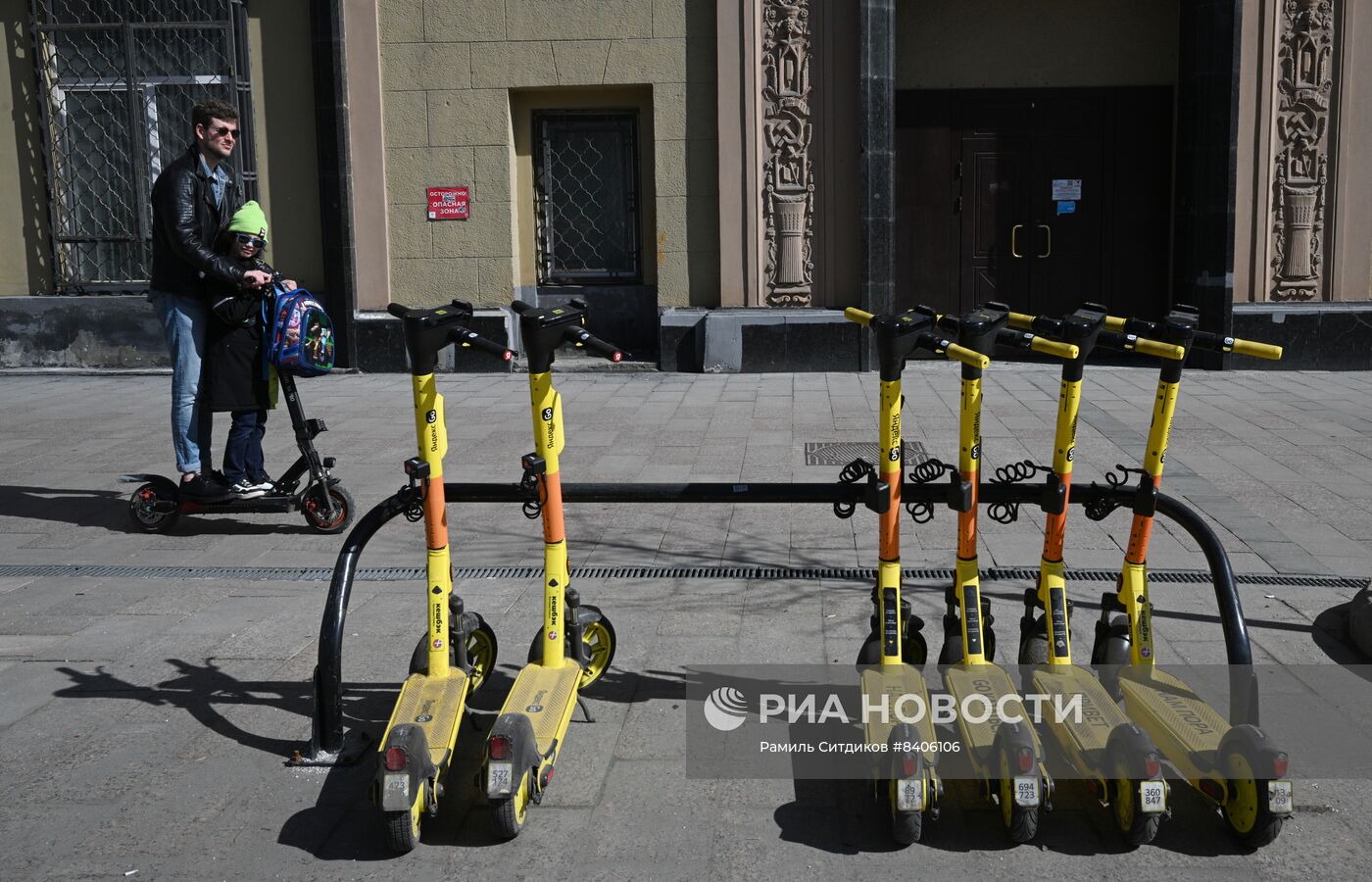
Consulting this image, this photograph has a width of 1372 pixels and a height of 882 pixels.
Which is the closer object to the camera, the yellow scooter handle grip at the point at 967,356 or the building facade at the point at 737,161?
the yellow scooter handle grip at the point at 967,356

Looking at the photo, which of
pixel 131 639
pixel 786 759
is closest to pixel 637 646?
pixel 786 759

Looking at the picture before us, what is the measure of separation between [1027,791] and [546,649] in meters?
1.55

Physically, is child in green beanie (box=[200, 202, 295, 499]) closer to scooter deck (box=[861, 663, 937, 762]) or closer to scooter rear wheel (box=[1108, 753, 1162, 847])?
scooter deck (box=[861, 663, 937, 762])

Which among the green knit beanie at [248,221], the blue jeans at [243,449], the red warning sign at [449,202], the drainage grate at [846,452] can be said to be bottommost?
the drainage grate at [846,452]

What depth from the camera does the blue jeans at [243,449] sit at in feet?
23.4

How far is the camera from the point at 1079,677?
407 cm

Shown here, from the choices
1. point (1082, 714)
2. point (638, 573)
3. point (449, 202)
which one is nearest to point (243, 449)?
point (638, 573)

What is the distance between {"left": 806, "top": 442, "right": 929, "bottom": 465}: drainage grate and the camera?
8422mm

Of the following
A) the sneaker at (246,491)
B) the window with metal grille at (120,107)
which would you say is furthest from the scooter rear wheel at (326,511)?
the window with metal grille at (120,107)

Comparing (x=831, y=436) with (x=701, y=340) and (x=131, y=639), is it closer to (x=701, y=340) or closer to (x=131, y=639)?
(x=701, y=340)

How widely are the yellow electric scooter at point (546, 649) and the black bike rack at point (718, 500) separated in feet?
0.47

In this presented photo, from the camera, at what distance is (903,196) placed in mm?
13391

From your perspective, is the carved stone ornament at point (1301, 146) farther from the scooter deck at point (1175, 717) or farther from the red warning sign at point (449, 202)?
the scooter deck at point (1175, 717)

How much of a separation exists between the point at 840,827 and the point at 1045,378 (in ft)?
29.9
